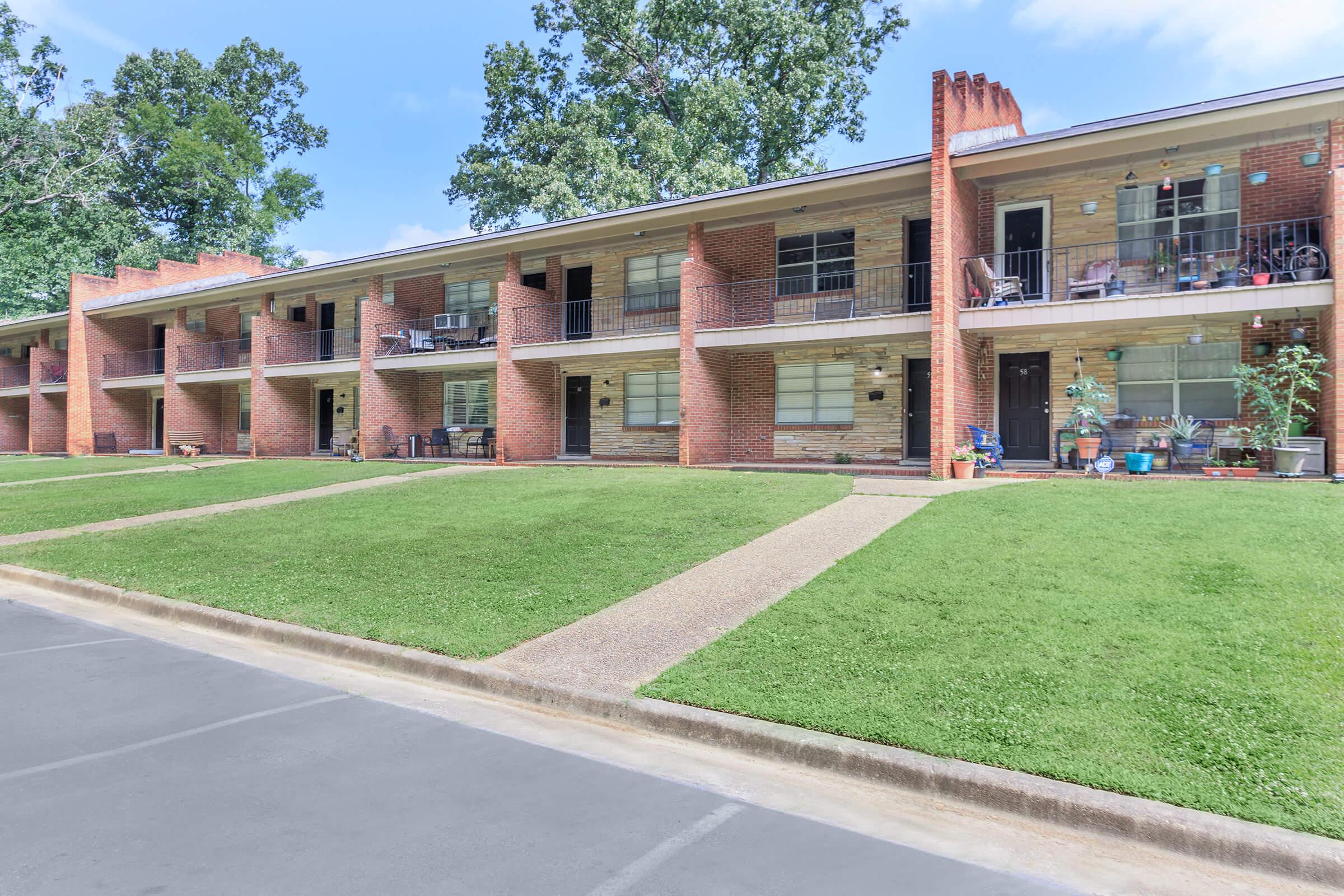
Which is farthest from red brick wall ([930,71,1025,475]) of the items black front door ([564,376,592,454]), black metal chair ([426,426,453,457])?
black metal chair ([426,426,453,457])

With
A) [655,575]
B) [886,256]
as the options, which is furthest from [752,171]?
[655,575]

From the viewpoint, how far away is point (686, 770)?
3.84 meters

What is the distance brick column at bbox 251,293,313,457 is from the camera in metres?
24.5

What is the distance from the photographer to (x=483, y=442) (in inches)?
845

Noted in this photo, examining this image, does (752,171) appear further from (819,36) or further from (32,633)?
(32,633)

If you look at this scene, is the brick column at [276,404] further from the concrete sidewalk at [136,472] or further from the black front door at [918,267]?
the black front door at [918,267]

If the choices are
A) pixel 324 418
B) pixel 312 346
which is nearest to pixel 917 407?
pixel 312 346

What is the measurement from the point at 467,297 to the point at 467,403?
306cm

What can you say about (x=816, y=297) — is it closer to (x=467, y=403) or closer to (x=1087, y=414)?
(x=1087, y=414)

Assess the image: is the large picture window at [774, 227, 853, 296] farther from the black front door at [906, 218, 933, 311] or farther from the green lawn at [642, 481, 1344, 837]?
the green lawn at [642, 481, 1344, 837]

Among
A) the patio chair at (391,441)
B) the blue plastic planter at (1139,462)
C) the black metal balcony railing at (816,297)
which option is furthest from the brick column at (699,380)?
the patio chair at (391,441)

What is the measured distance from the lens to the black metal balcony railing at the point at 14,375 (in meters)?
34.3

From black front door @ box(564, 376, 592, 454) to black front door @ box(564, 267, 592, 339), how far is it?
237 mm

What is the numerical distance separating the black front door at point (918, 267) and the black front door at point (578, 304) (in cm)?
832
